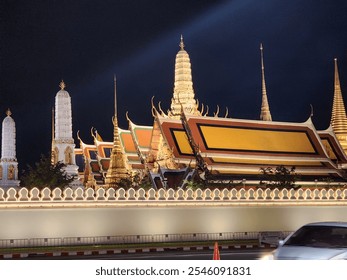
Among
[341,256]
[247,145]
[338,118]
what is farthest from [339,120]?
[341,256]

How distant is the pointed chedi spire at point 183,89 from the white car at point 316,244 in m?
41.9

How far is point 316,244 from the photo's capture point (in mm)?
13125

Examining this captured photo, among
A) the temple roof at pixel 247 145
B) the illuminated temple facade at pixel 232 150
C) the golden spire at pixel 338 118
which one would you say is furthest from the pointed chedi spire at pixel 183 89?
the temple roof at pixel 247 145

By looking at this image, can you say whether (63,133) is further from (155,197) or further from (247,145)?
(155,197)

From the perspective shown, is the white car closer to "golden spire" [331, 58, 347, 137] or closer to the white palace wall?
the white palace wall

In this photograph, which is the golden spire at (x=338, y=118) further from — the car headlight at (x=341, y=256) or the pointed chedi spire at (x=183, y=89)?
the car headlight at (x=341, y=256)

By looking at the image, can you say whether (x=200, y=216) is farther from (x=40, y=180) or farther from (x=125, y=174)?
(x=125, y=174)

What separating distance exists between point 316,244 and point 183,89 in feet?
147

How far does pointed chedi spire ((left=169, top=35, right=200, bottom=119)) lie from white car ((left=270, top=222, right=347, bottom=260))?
41.9 m

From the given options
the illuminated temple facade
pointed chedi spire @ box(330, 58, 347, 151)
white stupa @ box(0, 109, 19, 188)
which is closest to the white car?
the illuminated temple facade

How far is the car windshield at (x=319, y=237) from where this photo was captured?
1310cm

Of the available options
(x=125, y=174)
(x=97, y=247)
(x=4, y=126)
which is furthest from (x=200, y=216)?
(x=4, y=126)

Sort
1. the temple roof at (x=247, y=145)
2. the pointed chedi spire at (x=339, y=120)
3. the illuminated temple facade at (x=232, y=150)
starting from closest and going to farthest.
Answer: the illuminated temple facade at (x=232, y=150)
the temple roof at (x=247, y=145)
the pointed chedi spire at (x=339, y=120)

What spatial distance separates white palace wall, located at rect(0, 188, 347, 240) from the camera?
86.4ft
